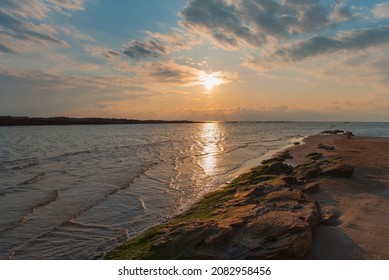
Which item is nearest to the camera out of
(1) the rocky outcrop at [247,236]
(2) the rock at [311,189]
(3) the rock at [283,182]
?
(1) the rocky outcrop at [247,236]

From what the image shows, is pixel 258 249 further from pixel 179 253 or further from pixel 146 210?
pixel 146 210

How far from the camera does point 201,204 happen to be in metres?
14.9

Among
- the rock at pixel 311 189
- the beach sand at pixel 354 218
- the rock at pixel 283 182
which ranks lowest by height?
the beach sand at pixel 354 218

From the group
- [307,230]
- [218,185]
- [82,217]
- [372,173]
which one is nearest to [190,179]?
[218,185]

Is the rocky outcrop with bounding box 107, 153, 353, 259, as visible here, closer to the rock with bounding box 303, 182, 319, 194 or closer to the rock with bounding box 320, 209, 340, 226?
the rock with bounding box 320, 209, 340, 226

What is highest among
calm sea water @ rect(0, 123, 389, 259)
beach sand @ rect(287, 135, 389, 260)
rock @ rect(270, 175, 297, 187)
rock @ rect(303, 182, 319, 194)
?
rock @ rect(270, 175, 297, 187)

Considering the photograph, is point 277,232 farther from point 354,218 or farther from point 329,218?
point 354,218

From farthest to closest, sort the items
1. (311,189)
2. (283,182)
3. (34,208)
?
(34,208) < (283,182) < (311,189)

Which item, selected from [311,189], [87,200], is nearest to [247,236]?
[311,189]

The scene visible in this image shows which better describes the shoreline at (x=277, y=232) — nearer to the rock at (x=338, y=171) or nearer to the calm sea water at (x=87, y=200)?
the calm sea water at (x=87, y=200)

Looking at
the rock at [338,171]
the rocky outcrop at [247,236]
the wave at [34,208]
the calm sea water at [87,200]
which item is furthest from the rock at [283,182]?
the wave at [34,208]

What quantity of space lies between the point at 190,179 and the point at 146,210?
8.06 metres

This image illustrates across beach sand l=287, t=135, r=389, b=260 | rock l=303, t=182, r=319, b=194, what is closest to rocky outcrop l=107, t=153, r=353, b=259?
beach sand l=287, t=135, r=389, b=260

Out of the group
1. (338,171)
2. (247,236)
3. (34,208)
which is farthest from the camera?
(338,171)
